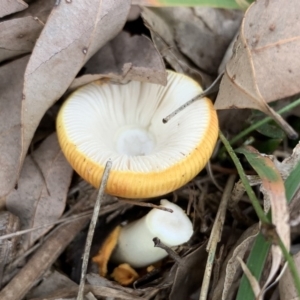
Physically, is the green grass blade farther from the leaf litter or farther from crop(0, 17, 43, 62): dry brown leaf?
crop(0, 17, 43, 62): dry brown leaf

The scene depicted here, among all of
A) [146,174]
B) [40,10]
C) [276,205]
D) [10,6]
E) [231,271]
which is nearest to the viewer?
[276,205]

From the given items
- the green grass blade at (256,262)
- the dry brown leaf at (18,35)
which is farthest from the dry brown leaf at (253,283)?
the dry brown leaf at (18,35)

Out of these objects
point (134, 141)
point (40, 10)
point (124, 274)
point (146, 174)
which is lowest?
point (124, 274)

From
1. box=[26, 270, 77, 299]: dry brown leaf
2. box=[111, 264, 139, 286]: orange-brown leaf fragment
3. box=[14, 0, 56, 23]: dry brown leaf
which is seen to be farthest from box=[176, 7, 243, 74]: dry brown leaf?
box=[26, 270, 77, 299]: dry brown leaf

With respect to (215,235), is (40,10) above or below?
above

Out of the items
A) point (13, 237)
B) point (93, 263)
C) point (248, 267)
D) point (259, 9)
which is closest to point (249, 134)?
point (259, 9)

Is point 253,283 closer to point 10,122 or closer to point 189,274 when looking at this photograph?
point 189,274

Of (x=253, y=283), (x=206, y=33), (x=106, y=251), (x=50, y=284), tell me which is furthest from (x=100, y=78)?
(x=253, y=283)
